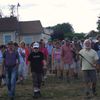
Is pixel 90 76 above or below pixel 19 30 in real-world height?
below

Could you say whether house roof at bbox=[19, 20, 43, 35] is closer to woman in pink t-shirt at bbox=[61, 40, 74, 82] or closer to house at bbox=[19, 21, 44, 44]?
house at bbox=[19, 21, 44, 44]

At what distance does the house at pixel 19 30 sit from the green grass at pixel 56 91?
50332 mm

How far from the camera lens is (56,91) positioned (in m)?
17.2

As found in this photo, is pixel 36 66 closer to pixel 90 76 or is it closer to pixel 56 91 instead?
pixel 90 76

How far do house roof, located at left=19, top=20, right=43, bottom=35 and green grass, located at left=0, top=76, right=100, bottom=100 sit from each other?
193 ft

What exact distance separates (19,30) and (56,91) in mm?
60851

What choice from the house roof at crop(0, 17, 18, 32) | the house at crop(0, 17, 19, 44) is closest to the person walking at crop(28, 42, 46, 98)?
the house at crop(0, 17, 19, 44)

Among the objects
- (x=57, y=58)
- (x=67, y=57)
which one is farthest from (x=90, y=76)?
(x=57, y=58)

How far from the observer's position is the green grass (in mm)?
15586

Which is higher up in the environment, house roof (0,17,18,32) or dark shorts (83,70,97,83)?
house roof (0,17,18,32)

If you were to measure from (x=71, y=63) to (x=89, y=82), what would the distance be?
15.9 feet

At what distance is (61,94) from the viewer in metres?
16.4

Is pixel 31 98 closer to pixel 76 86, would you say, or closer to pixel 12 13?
pixel 76 86

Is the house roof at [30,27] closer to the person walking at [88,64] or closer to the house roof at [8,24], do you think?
the house roof at [8,24]
